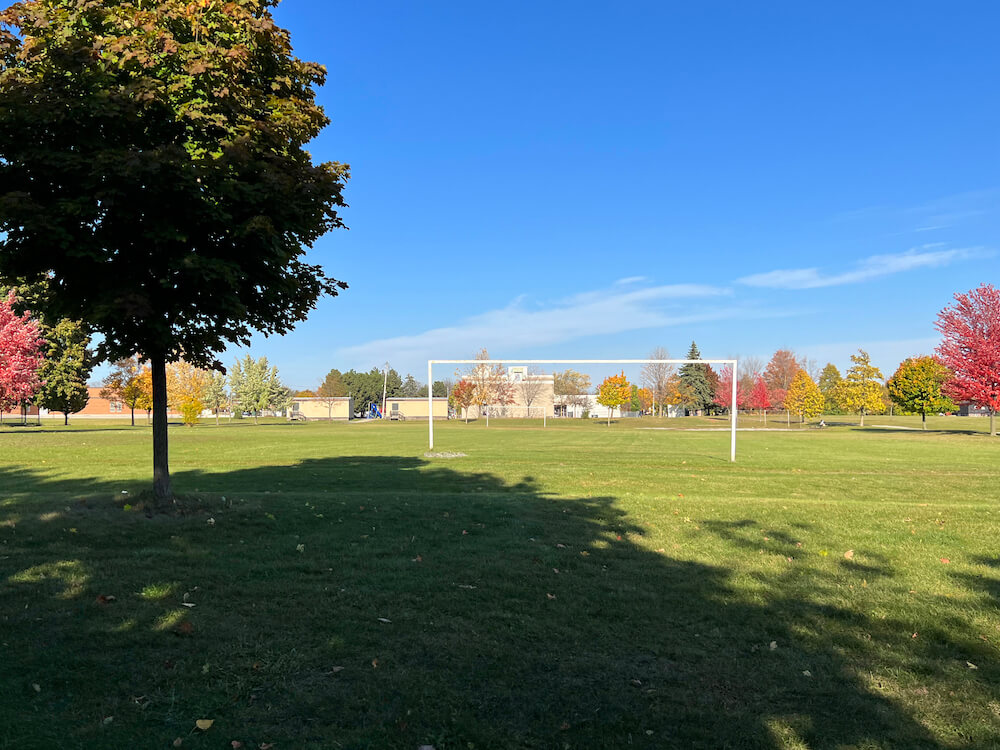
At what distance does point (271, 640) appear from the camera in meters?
4.68

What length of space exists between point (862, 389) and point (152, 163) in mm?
66803

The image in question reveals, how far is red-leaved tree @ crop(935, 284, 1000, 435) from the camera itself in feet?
130

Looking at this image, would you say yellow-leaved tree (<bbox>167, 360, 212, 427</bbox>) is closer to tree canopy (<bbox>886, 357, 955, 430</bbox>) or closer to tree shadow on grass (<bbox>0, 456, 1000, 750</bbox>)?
tree shadow on grass (<bbox>0, 456, 1000, 750</bbox>)

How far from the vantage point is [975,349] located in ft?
132

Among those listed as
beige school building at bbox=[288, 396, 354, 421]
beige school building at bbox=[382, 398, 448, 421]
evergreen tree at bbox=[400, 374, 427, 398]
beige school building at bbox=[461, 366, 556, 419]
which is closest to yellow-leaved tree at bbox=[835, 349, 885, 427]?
beige school building at bbox=[461, 366, 556, 419]

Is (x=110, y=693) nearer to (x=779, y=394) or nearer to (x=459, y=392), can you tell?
(x=459, y=392)

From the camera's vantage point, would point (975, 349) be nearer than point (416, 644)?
No

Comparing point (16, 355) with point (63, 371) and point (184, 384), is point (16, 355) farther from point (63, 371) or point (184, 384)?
point (184, 384)

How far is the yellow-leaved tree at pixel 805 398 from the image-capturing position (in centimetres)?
6072

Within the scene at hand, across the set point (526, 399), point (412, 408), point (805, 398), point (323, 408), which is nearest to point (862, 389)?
point (805, 398)

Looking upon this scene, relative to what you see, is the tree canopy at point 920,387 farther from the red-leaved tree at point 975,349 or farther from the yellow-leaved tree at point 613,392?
the yellow-leaved tree at point 613,392

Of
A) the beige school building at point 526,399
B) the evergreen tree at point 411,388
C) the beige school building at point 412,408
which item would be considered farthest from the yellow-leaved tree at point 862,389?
the evergreen tree at point 411,388

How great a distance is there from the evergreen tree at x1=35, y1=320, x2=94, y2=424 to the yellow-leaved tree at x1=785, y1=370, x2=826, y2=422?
63.4m

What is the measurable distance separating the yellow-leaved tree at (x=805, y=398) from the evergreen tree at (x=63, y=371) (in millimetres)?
63400
